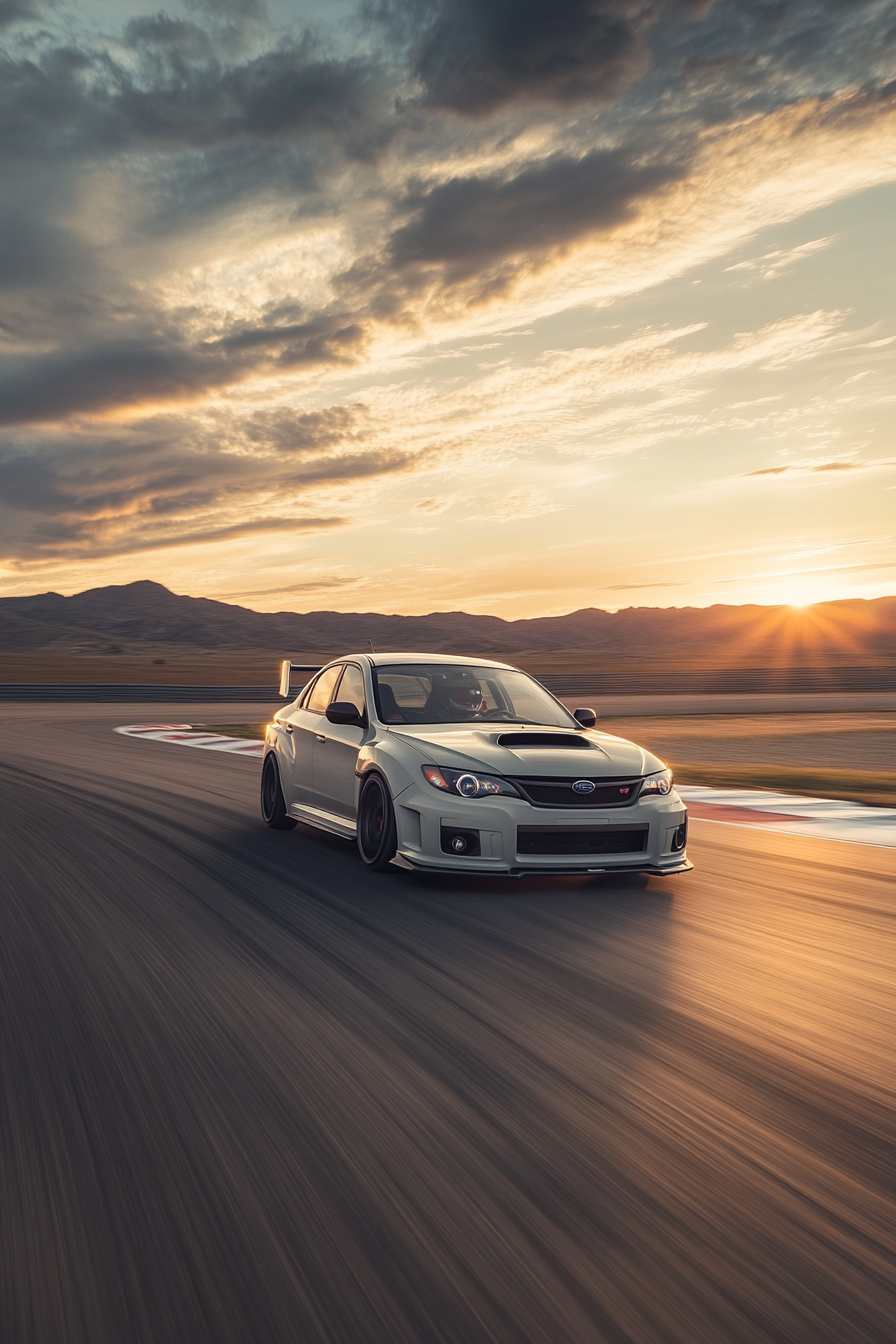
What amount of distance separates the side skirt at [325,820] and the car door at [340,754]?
0.14ft

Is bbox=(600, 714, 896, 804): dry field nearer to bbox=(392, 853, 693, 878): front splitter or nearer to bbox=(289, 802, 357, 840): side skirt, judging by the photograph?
bbox=(392, 853, 693, 878): front splitter

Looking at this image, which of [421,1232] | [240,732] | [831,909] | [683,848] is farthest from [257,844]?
[240,732]

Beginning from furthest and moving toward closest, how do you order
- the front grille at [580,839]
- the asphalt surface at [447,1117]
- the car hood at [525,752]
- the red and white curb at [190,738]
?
the red and white curb at [190,738] → the car hood at [525,752] → the front grille at [580,839] → the asphalt surface at [447,1117]

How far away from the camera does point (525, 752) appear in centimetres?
696

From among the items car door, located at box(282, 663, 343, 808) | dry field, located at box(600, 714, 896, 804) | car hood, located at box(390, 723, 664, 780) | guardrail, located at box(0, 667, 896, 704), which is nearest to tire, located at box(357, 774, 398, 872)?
car hood, located at box(390, 723, 664, 780)

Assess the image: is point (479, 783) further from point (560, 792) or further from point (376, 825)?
point (376, 825)

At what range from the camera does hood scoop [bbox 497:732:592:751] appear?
7.16 m

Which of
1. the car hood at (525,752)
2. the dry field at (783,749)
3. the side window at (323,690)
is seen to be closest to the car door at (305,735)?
the side window at (323,690)

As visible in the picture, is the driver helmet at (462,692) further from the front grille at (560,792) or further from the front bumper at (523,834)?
the front grille at (560,792)

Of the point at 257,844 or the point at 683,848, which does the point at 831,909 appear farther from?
the point at 257,844

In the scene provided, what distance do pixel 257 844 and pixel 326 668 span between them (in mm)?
1594

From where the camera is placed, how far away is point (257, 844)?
28.5 feet

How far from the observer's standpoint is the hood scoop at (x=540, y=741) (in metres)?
7.16

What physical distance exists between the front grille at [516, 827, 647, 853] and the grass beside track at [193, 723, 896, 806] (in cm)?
577
